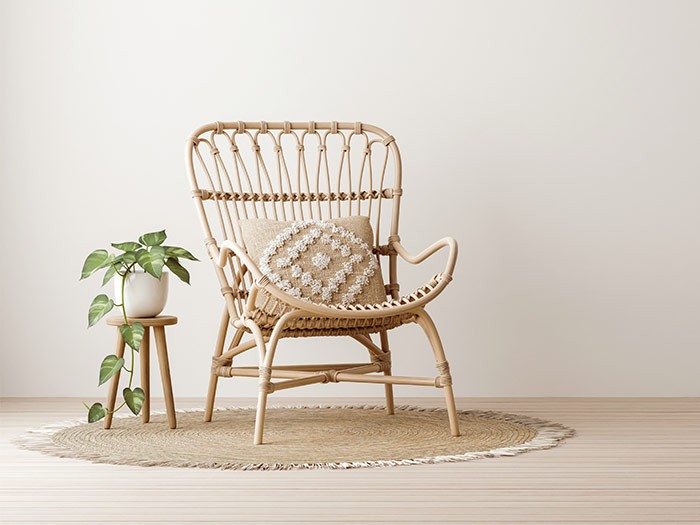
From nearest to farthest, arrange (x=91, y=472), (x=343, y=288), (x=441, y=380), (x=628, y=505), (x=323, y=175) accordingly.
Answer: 1. (x=628, y=505)
2. (x=91, y=472)
3. (x=441, y=380)
4. (x=343, y=288)
5. (x=323, y=175)

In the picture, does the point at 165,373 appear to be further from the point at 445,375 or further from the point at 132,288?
the point at 445,375

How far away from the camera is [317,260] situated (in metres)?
2.86

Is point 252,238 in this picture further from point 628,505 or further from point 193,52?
point 628,505

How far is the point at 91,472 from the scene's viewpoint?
7.32ft

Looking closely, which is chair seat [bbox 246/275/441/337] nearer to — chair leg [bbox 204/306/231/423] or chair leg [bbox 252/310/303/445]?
chair leg [bbox 252/310/303/445]

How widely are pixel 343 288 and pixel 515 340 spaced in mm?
971

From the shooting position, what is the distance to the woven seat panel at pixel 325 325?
2.68 metres

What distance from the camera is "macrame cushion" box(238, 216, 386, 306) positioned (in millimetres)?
2807

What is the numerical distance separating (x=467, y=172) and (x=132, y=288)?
1.36m

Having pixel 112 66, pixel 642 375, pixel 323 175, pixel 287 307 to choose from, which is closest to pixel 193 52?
pixel 112 66

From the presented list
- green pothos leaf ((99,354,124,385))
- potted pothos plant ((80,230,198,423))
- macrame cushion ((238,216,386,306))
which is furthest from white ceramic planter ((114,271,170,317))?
macrame cushion ((238,216,386,306))

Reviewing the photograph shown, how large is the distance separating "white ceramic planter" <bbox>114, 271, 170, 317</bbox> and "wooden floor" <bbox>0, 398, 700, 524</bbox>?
0.50 meters

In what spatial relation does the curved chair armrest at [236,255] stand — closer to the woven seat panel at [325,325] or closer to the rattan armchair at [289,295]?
the rattan armchair at [289,295]

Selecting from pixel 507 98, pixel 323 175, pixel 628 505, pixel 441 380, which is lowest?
pixel 628 505
